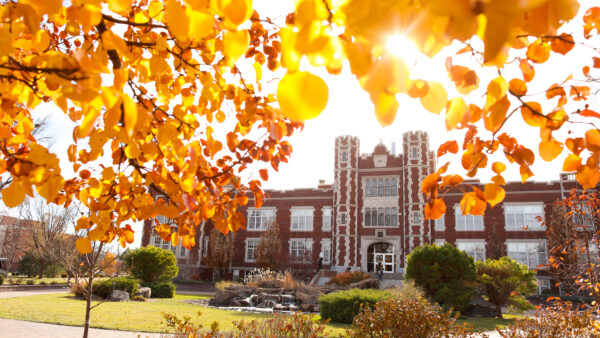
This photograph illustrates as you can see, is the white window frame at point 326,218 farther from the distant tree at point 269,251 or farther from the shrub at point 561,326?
the shrub at point 561,326

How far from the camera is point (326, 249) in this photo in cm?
2828

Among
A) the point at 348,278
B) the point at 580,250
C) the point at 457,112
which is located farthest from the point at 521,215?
the point at 457,112

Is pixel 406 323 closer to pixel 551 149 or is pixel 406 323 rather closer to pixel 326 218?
pixel 551 149

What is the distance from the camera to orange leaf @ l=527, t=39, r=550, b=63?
150 cm

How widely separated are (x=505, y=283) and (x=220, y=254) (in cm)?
2013

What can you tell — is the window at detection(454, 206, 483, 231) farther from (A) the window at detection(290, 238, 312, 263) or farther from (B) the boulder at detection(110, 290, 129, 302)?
(B) the boulder at detection(110, 290, 129, 302)

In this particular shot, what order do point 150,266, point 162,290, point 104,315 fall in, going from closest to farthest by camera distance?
1. point 104,315
2. point 162,290
3. point 150,266

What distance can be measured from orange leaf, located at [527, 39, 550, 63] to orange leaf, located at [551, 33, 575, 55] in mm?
27

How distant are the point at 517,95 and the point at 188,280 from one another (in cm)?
2872

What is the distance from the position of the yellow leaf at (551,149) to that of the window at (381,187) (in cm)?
2656

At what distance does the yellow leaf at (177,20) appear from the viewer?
34.0 inches

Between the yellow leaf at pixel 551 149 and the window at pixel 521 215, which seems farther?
the window at pixel 521 215

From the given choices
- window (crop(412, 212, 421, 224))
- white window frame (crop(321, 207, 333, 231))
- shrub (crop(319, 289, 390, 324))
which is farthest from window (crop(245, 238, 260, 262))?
shrub (crop(319, 289, 390, 324))

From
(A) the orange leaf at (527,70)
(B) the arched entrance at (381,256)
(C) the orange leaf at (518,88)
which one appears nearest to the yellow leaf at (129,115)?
(C) the orange leaf at (518,88)
